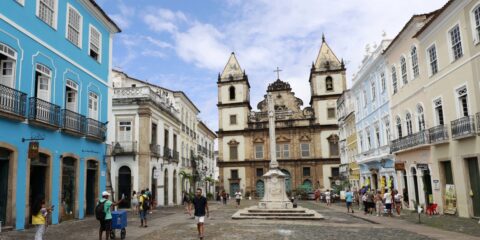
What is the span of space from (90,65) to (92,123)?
2.74 metres

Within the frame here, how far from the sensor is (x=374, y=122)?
28.2 m

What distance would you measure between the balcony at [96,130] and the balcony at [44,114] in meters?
2.64

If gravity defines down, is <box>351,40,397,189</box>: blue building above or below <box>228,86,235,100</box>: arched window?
below

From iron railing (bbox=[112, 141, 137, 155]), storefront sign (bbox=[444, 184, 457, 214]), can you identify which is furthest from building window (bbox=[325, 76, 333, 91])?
storefront sign (bbox=[444, 184, 457, 214])

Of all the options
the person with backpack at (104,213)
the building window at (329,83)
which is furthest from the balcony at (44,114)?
the building window at (329,83)

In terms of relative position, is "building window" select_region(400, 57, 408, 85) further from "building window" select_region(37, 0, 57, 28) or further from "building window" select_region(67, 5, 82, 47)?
"building window" select_region(37, 0, 57, 28)

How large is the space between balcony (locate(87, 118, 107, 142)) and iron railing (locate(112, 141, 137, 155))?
24.9 feet

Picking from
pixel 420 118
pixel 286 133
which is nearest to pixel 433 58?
pixel 420 118

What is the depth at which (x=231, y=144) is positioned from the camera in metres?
54.5

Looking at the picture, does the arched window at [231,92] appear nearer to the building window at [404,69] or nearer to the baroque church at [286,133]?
the baroque church at [286,133]

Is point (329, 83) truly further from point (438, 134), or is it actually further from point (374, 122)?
point (438, 134)

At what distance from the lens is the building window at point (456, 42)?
17.0 m

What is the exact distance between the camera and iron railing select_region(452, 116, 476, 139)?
15.7 m

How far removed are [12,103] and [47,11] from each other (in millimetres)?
4471
